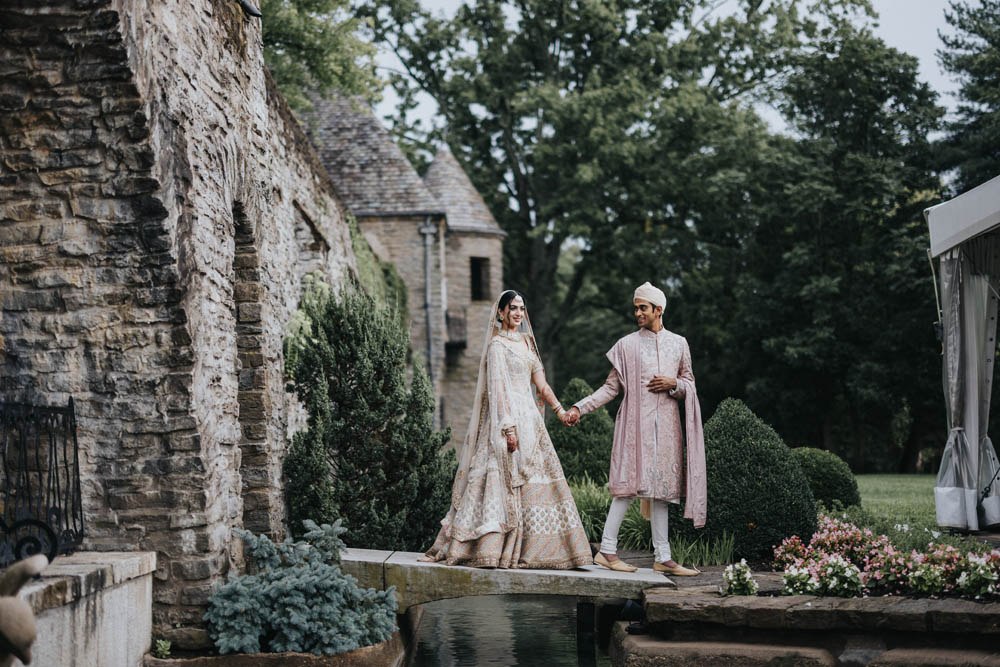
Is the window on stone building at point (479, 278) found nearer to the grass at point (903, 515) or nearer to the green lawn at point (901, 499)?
the green lawn at point (901, 499)

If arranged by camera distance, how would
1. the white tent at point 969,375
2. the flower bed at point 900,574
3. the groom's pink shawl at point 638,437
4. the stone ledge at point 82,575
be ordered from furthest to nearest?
the white tent at point 969,375 → the groom's pink shawl at point 638,437 → the flower bed at point 900,574 → the stone ledge at point 82,575

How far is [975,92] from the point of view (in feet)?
80.4

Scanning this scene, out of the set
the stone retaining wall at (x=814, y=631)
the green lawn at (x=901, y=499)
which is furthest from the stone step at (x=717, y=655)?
the green lawn at (x=901, y=499)

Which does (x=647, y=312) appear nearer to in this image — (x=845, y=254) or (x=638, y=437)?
(x=638, y=437)

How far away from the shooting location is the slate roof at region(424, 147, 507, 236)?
2708 centimetres

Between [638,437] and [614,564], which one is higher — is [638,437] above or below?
above

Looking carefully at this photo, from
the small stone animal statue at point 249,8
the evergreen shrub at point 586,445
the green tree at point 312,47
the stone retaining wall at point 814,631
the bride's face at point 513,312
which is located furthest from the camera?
the green tree at point 312,47

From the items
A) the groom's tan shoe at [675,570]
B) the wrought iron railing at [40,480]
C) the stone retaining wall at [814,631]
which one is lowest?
the stone retaining wall at [814,631]

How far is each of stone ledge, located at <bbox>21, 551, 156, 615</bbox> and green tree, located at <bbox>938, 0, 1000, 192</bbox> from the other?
2169 cm

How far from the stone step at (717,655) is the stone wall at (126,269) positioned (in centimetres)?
271

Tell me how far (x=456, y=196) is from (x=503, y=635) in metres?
20.1

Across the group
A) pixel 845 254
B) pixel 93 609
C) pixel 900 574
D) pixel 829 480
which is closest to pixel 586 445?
pixel 829 480

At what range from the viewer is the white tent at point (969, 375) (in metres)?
9.53

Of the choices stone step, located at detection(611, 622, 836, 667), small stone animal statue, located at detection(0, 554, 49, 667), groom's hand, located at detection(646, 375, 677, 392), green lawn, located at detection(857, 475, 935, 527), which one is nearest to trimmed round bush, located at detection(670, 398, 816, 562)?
groom's hand, located at detection(646, 375, 677, 392)
